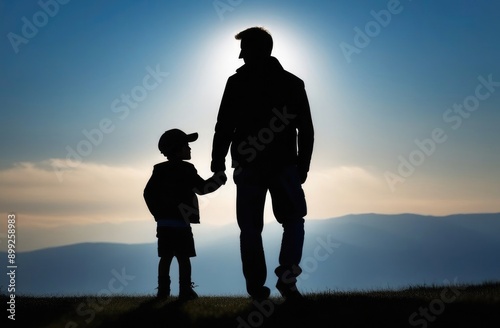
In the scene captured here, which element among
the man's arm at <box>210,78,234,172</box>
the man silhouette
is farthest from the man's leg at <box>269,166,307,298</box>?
the man's arm at <box>210,78,234,172</box>

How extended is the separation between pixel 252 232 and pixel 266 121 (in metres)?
1.48

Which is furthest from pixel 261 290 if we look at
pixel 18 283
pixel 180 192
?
pixel 18 283

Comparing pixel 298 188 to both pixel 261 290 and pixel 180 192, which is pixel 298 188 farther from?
pixel 180 192

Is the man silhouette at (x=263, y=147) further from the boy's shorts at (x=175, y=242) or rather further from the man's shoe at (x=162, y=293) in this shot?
the man's shoe at (x=162, y=293)

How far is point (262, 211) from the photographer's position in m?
7.61

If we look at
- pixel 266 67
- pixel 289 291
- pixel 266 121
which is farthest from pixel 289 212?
pixel 266 67

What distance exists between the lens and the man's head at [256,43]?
778 centimetres

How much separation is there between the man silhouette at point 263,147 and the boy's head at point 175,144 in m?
2.40

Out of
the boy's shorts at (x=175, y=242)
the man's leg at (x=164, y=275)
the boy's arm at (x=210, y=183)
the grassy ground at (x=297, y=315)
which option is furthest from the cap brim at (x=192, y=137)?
the grassy ground at (x=297, y=315)

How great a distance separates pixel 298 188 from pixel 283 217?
0.43 metres

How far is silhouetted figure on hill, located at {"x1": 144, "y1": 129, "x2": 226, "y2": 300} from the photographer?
33.1 ft

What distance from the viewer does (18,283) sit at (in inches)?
354

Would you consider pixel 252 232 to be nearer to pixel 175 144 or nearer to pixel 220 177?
pixel 220 177

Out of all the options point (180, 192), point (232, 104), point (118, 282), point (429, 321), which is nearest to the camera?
point (429, 321)
